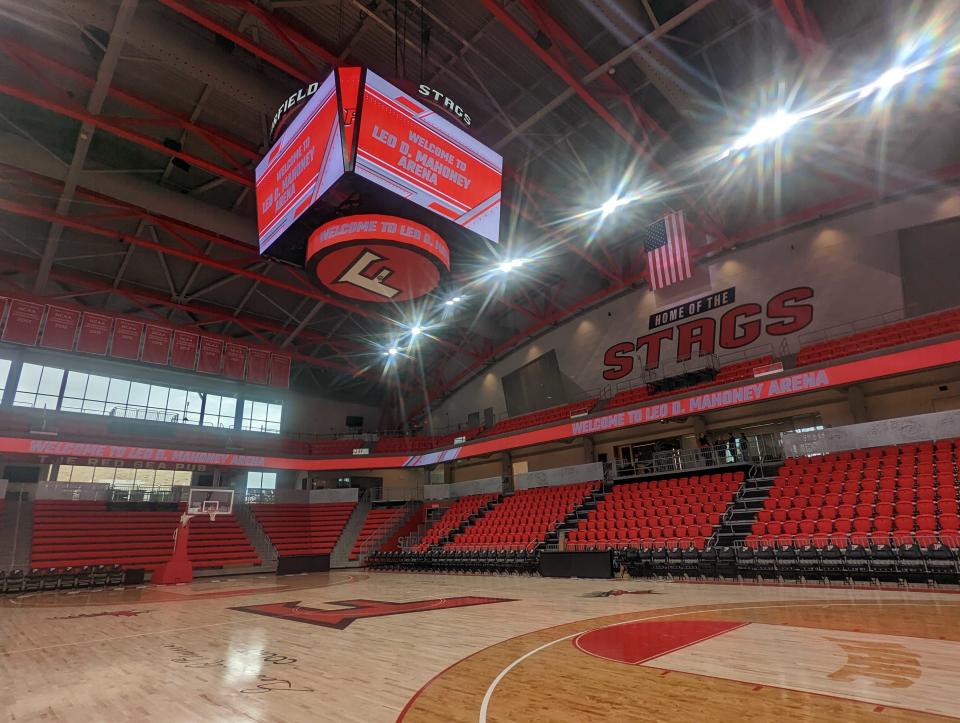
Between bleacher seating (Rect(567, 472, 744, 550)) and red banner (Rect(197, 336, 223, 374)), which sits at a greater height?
red banner (Rect(197, 336, 223, 374))

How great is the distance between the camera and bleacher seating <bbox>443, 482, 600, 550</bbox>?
53.0ft

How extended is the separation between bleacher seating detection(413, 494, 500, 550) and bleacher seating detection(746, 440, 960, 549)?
11690mm

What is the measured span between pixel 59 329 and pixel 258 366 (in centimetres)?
667

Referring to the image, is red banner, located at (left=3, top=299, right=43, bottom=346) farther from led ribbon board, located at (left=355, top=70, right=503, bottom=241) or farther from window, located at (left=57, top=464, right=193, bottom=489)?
led ribbon board, located at (left=355, top=70, right=503, bottom=241)

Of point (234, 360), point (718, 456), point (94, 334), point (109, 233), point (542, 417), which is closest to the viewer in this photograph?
point (109, 233)

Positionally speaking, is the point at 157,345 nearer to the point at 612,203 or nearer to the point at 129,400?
the point at 129,400

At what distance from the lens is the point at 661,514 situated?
13531 mm

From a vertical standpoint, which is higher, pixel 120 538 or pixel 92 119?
pixel 92 119

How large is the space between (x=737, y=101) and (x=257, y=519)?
2331cm

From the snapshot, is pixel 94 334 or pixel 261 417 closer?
pixel 94 334

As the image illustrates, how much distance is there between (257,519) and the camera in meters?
22.0

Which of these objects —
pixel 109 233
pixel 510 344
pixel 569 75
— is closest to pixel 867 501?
pixel 569 75

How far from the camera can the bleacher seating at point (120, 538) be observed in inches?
642

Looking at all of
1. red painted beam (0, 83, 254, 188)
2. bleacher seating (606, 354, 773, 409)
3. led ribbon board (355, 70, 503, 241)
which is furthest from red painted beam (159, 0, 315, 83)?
bleacher seating (606, 354, 773, 409)
